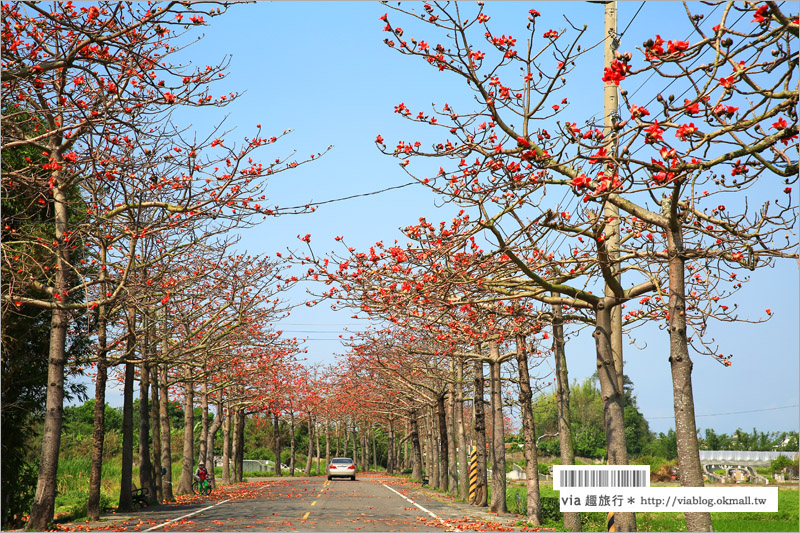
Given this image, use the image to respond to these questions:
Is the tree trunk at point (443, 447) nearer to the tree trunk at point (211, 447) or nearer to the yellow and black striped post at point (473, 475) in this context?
the yellow and black striped post at point (473, 475)

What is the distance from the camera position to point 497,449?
21.2 metres

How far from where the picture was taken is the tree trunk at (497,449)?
68.2ft

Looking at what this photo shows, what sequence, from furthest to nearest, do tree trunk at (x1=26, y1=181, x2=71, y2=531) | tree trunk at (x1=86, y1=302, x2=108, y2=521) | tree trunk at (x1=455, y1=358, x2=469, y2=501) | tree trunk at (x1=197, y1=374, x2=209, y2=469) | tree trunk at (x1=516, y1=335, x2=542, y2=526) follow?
tree trunk at (x1=197, y1=374, x2=209, y2=469) → tree trunk at (x1=455, y1=358, x2=469, y2=501) → tree trunk at (x1=86, y1=302, x2=108, y2=521) → tree trunk at (x1=516, y1=335, x2=542, y2=526) → tree trunk at (x1=26, y1=181, x2=71, y2=531)

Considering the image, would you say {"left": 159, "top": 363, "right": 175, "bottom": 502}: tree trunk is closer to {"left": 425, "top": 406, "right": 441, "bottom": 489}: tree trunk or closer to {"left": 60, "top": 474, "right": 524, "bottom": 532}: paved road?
{"left": 60, "top": 474, "right": 524, "bottom": 532}: paved road

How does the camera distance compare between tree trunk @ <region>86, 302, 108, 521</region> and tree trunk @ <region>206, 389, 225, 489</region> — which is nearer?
tree trunk @ <region>86, 302, 108, 521</region>

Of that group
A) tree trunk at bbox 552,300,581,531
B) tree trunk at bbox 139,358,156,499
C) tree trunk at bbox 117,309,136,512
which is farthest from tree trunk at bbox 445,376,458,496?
tree trunk at bbox 552,300,581,531

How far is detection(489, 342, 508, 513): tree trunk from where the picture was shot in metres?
20.8

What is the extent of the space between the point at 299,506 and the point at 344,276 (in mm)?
12391

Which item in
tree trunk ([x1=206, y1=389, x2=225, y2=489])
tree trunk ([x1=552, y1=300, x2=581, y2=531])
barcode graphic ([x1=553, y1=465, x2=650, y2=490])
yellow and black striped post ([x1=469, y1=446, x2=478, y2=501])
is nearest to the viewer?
barcode graphic ([x1=553, y1=465, x2=650, y2=490])

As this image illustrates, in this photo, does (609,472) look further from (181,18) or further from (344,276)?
(181,18)

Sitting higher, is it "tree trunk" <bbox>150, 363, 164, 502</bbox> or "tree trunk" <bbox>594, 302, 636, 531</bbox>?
"tree trunk" <bbox>594, 302, 636, 531</bbox>

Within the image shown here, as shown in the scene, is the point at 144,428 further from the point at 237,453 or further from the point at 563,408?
the point at 237,453

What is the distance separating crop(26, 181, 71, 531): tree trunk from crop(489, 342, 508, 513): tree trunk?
38.3ft

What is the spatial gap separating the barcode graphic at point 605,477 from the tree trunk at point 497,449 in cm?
1129
